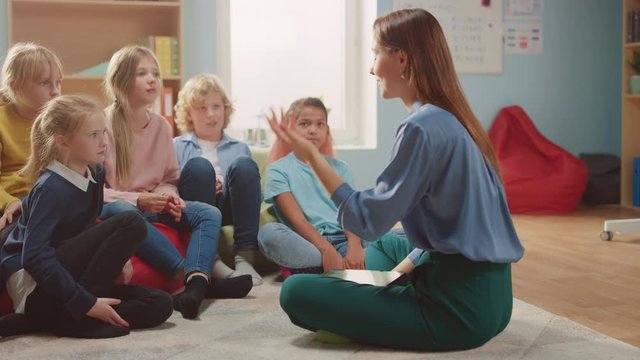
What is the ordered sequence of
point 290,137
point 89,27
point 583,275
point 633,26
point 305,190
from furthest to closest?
point 633,26 < point 89,27 < point 583,275 < point 305,190 < point 290,137

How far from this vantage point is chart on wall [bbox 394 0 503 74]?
535 cm

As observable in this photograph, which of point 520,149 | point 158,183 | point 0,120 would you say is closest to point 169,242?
point 158,183

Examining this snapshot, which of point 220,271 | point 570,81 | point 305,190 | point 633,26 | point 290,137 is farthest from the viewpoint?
point 570,81

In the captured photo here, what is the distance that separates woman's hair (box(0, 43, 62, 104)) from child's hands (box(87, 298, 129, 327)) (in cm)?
77

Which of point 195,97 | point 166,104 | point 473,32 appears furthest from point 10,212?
point 473,32

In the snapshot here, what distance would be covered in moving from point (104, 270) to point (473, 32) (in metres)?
3.73

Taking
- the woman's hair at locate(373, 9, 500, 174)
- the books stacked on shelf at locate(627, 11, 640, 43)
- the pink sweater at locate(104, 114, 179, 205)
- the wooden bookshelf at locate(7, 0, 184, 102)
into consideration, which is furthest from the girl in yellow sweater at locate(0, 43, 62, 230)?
the books stacked on shelf at locate(627, 11, 640, 43)

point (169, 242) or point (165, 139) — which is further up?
point (165, 139)

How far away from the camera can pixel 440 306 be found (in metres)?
1.91

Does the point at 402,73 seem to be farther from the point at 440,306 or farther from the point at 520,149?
the point at 520,149

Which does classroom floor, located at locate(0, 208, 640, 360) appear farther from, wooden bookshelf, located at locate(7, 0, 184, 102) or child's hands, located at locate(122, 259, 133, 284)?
wooden bookshelf, located at locate(7, 0, 184, 102)

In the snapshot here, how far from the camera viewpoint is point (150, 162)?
2.92 meters

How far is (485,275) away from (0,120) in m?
1.53

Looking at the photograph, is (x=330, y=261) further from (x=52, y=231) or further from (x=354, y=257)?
(x=52, y=231)
